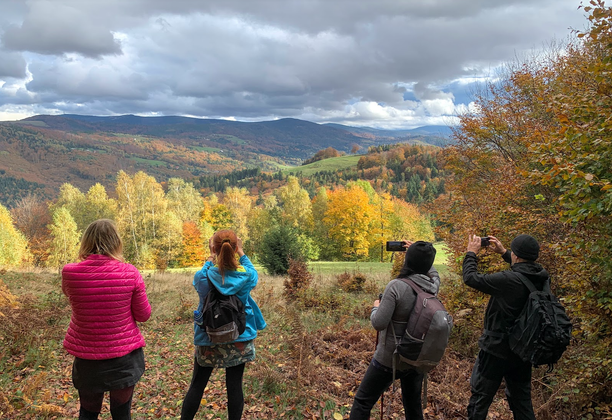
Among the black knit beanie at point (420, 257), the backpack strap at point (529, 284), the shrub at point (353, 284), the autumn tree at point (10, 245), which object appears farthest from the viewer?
the autumn tree at point (10, 245)

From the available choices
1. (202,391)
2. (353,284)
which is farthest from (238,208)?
(202,391)

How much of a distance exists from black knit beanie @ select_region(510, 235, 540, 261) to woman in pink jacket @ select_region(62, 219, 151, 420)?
3598mm

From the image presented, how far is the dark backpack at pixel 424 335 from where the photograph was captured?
3219 mm

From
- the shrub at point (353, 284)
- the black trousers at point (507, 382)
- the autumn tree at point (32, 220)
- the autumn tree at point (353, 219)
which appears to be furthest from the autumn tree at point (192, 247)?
the black trousers at point (507, 382)

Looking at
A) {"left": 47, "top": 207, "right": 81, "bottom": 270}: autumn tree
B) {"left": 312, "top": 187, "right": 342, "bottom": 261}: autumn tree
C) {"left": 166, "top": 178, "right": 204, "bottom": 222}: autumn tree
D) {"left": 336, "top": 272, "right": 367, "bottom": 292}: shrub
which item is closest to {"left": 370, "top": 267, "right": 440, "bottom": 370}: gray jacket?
{"left": 336, "top": 272, "right": 367, "bottom": 292}: shrub

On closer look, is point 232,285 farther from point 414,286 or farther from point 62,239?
point 62,239

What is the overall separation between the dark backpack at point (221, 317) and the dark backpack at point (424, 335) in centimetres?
157

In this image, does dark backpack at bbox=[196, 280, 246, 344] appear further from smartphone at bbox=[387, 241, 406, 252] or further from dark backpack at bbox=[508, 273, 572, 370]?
dark backpack at bbox=[508, 273, 572, 370]

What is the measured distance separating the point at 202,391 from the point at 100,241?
1883mm

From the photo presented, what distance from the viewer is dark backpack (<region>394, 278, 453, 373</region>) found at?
3219 millimetres

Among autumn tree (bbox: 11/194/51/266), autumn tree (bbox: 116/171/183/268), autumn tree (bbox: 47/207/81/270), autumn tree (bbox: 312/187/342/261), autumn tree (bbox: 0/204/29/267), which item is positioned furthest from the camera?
autumn tree (bbox: 11/194/51/266)

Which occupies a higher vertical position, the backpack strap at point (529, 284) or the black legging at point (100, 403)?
the backpack strap at point (529, 284)

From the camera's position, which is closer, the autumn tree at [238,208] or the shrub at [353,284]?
the shrub at [353,284]

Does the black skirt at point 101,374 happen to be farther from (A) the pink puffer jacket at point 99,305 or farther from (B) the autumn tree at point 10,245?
(B) the autumn tree at point 10,245
